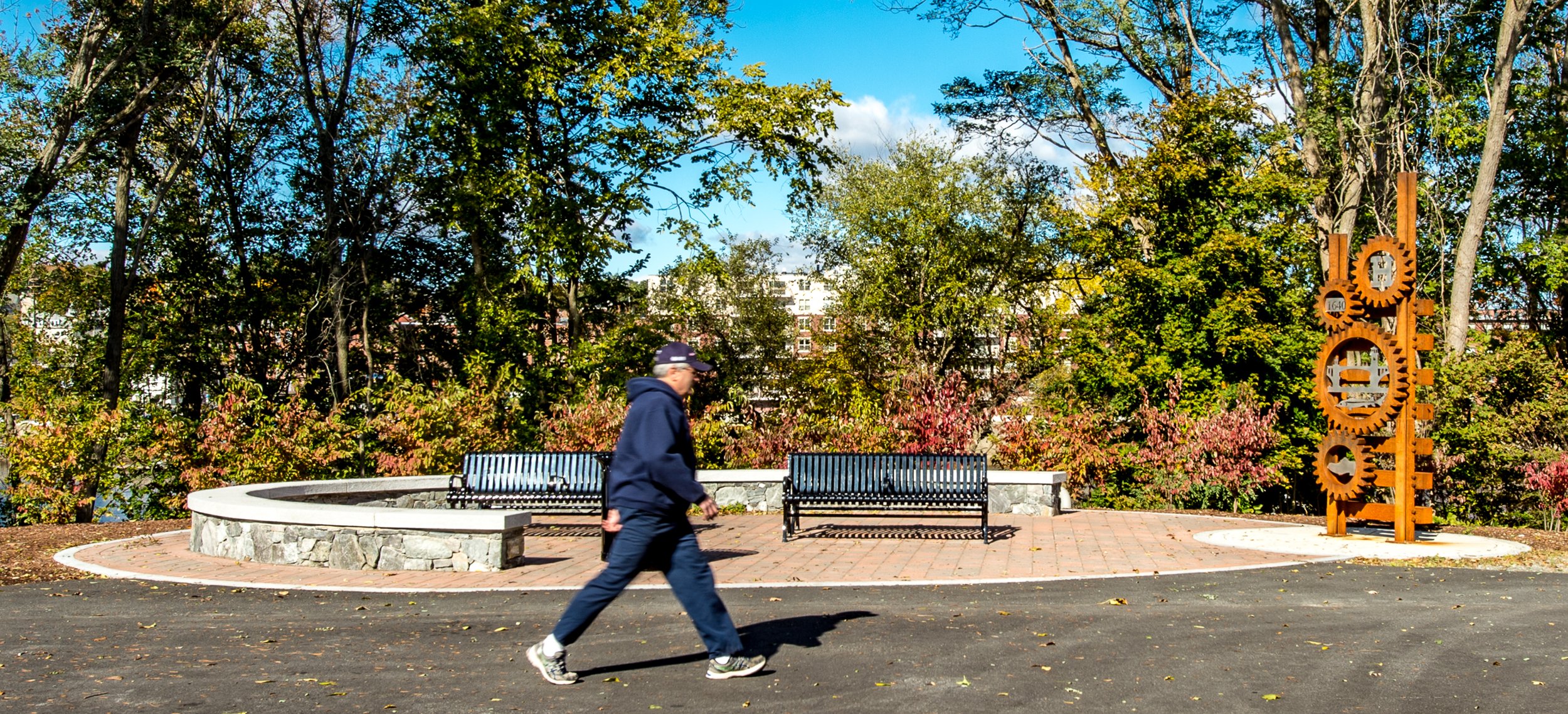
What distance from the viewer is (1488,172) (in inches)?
856

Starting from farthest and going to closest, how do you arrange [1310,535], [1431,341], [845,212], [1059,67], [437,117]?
[845,212], [1059,67], [437,117], [1310,535], [1431,341]

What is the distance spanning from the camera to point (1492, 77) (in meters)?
23.3

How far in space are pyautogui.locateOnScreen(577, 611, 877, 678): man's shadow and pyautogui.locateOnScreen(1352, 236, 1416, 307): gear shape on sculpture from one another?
7.31m

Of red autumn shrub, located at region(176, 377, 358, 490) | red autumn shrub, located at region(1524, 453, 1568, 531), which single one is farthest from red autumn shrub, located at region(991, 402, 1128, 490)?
red autumn shrub, located at region(176, 377, 358, 490)

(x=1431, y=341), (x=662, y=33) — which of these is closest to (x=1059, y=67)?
(x=662, y=33)

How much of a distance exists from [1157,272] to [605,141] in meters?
11.6

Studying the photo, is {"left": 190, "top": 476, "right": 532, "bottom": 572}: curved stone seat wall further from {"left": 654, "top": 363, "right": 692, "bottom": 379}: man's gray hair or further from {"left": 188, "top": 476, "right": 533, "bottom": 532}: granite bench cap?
{"left": 654, "top": 363, "right": 692, "bottom": 379}: man's gray hair

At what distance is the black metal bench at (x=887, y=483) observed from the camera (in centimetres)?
1160

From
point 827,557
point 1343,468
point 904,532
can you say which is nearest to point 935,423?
point 904,532

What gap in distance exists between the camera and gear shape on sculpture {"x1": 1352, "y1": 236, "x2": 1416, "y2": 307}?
1140cm

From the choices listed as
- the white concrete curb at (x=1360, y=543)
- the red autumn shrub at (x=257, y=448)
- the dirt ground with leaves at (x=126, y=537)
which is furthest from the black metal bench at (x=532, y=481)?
the white concrete curb at (x=1360, y=543)

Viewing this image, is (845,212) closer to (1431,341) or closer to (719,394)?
(719,394)

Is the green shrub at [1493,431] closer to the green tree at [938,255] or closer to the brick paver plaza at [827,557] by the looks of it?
the brick paver plaza at [827,557]

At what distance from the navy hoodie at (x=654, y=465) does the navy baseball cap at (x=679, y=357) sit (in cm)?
26
